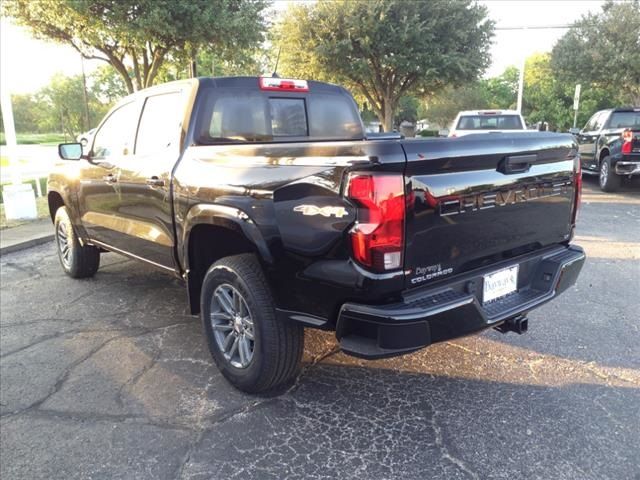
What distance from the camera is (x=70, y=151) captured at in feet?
16.3

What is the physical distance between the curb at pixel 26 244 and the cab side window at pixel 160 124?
4331 millimetres

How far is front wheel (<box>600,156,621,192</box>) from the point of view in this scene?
36.6ft

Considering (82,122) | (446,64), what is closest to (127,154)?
(446,64)

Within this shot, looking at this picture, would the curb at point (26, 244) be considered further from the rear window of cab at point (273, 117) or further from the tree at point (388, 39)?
the tree at point (388, 39)

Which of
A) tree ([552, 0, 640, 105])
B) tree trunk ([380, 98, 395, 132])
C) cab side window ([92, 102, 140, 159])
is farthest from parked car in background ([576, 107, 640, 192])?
tree trunk ([380, 98, 395, 132])

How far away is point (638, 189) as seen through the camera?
474 inches

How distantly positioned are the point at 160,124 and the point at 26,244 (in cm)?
489

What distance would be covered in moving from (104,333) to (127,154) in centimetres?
150

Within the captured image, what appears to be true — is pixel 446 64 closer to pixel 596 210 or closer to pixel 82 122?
pixel 596 210

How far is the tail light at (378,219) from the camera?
7.82 feet

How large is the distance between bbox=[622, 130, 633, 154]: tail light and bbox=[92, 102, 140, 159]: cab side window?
32.1 ft

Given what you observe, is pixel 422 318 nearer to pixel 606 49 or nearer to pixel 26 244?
pixel 26 244

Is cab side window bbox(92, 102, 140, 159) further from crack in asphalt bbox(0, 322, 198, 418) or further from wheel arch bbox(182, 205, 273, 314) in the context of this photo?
crack in asphalt bbox(0, 322, 198, 418)

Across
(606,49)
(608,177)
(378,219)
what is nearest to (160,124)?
(378,219)
